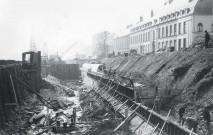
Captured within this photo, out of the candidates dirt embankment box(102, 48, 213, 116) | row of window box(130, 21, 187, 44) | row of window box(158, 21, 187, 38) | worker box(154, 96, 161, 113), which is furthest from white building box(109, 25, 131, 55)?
worker box(154, 96, 161, 113)

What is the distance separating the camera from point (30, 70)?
24.5 metres

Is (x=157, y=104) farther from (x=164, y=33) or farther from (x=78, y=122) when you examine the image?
(x=164, y=33)

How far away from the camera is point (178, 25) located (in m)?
45.6

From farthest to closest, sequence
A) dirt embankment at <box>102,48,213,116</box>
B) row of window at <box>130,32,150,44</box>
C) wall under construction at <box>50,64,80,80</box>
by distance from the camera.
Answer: row of window at <box>130,32,150,44</box>, wall under construction at <box>50,64,80,80</box>, dirt embankment at <box>102,48,213,116</box>

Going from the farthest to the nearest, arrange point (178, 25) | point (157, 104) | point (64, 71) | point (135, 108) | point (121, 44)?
point (121, 44) → point (178, 25) → point (64, 71) → point (135, 108) → point (157, 104)

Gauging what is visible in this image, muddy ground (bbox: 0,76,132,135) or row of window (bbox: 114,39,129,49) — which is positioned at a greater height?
row of window (bbox: 114,39,129,49)

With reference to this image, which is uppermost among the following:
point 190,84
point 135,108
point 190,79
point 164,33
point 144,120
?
point 164,33

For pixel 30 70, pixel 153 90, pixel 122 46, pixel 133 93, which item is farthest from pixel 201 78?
pixel 122 46

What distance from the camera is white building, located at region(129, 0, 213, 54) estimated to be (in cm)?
4125

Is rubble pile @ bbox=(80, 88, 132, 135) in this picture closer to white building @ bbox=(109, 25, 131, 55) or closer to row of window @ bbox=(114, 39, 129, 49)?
white building @ bbox=(109, 25, 131, 55)

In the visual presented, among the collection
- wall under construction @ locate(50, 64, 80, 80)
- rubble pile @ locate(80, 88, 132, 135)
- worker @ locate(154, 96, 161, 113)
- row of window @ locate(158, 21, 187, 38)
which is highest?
row of window @ locate(158, 21, 187, 38)

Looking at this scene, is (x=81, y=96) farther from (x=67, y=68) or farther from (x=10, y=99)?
(x=67, y=68)

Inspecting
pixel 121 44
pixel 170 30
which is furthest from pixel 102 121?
pixel 121 44

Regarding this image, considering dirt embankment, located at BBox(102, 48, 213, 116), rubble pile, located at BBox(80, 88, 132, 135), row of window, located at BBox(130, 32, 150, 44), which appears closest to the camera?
rubble pile, located at BBox(80, 88, 132, 135)
